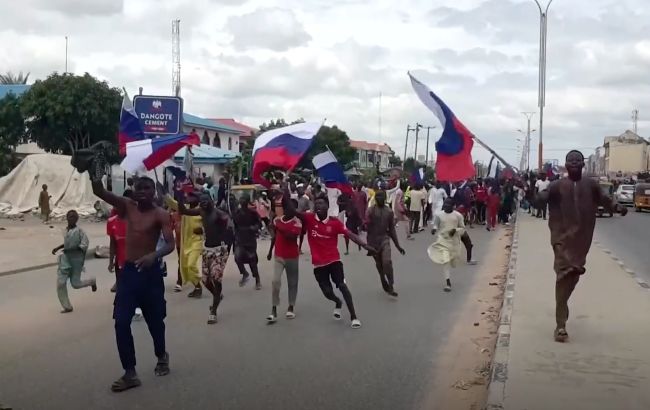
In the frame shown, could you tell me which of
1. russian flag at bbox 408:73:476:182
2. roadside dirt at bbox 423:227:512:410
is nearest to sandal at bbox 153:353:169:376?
roadside dirt at bbox 423:227:512:410

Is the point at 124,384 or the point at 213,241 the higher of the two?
the point at 213,241

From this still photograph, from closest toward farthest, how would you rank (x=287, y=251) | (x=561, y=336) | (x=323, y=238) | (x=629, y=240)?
(x=561, y=336), (x=323, y=238), (x=287, y=251), (x=629, y=240)

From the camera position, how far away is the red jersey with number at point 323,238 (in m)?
8.90

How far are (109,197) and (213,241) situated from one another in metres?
3.37

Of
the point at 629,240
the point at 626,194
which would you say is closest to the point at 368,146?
the point at 626,194

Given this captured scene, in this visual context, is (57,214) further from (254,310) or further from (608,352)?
(608,352)

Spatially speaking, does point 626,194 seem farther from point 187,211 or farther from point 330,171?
point 187,211

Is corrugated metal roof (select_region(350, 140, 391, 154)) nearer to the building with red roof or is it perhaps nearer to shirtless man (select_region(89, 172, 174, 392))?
the building with red roof

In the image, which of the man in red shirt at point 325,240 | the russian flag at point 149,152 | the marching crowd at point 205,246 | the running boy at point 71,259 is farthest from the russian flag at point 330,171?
the running boy at point 71,259

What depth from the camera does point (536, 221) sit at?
88.6 feet

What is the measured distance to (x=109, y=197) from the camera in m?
6.32

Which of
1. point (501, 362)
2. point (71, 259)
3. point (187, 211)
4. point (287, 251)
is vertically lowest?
point (501, 362)

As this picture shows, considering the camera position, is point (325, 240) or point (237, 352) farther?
point (325, 240)

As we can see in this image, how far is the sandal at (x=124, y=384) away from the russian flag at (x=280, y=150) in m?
5.10
